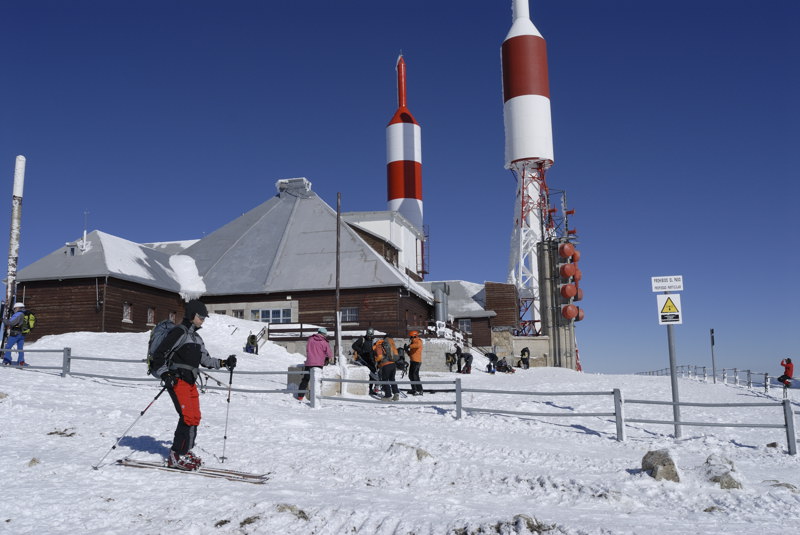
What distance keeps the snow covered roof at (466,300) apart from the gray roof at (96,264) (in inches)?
819

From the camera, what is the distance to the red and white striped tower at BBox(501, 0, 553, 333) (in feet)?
151

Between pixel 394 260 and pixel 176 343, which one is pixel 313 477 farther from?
pixel 394 260

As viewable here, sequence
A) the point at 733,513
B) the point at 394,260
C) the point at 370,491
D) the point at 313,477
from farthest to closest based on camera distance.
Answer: the point at 394,260 < the point at 313,477 < the point at 370,491 < the point at 733,513

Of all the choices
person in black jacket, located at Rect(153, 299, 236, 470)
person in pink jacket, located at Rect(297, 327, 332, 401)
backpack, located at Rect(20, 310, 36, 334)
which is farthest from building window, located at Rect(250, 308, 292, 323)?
person in black jacket, located at Rect(153, 299, 236, 470)

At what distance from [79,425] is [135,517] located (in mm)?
4198

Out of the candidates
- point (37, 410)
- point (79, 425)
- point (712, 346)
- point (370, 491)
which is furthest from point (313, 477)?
point (712, 346)

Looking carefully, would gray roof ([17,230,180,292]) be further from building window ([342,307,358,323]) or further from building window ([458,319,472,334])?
building window ([458,319,472,334])

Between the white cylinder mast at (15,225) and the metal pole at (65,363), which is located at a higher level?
the white cylinder mast at (15,225)

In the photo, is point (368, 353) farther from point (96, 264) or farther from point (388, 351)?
point (96, 264)

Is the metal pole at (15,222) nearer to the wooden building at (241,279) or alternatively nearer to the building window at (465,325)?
the wooden building at (241,279)

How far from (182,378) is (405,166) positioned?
59023mm

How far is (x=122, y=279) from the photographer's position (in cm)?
2864

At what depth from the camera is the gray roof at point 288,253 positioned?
3256 cm

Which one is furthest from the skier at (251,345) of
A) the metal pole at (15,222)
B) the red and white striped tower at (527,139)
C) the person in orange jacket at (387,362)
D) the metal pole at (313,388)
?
the red and white striped tower at (527,139)
